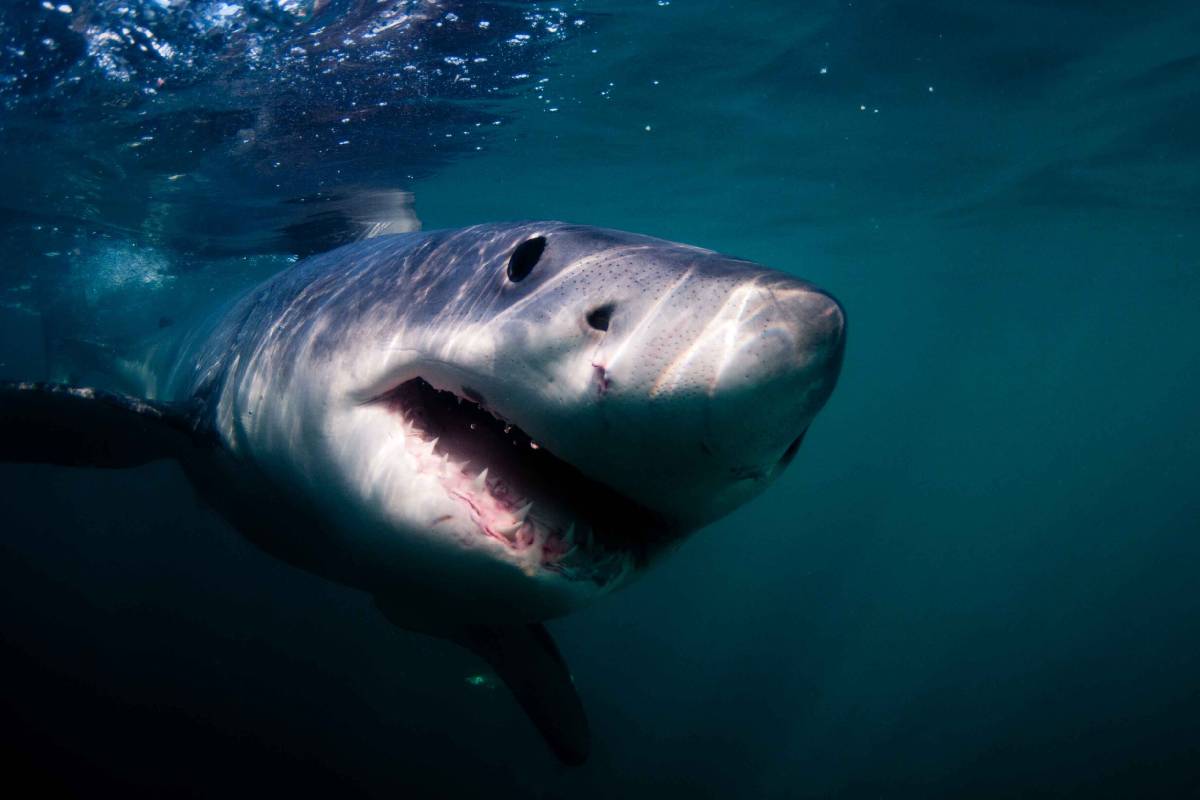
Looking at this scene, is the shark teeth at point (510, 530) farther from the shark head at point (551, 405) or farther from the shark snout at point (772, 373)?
the shark snout at point (772, 373)

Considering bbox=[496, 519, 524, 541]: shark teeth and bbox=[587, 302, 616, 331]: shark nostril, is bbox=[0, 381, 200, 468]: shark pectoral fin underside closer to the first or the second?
bbox=[496, 519, 524, 541]: shark teeth

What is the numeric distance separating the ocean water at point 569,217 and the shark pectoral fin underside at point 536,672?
510cm

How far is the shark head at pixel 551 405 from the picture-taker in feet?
4.85

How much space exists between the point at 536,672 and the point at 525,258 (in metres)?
3.01

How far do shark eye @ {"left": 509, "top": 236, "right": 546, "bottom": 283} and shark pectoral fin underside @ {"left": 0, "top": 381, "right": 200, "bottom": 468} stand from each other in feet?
8.66

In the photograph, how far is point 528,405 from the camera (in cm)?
174

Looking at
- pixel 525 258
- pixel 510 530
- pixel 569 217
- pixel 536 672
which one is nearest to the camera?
pixel 510 530

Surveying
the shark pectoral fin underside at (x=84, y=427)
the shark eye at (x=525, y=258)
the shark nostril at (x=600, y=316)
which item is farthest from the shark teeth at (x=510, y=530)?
the shark pectoral fin underside at (x=84, y=427)

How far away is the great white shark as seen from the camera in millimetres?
1487

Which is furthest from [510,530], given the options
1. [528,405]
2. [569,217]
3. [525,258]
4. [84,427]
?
[569,217]

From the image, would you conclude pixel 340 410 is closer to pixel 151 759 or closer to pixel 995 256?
pixel 151 759

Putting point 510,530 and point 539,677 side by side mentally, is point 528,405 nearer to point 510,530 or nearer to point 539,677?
point 510,530

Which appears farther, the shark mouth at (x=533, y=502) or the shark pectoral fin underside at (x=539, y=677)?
the shark pectoral fin underside at (x=539, y=677)

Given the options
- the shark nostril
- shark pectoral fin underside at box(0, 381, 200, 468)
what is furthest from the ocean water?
the shark nostril
